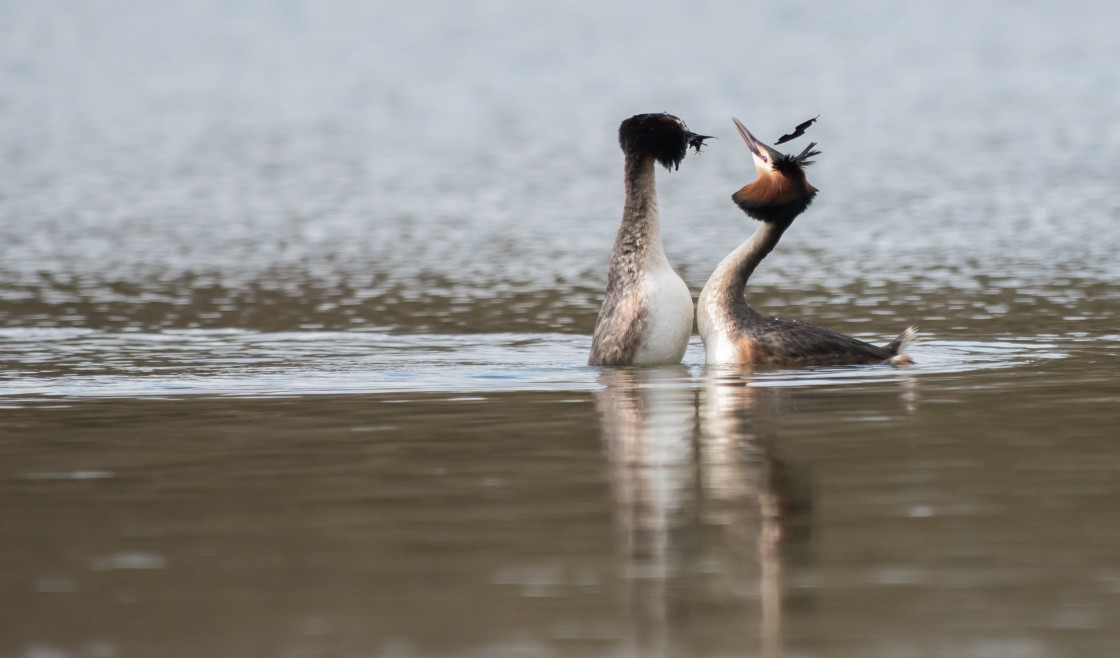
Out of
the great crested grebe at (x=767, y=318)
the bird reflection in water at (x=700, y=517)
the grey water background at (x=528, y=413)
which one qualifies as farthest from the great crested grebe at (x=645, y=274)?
the bird reflection in water at (x=700, y=517)

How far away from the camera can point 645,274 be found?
13.2 metres

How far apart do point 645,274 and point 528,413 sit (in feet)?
7.74

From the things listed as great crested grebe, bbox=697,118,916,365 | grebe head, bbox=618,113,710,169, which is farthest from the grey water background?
grebe head, bbox=618,113,710,169

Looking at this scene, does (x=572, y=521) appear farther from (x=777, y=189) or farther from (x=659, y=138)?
(x=777, y=189)

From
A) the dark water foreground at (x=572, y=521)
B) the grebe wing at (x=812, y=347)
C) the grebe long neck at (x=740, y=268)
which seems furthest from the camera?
the grebe long neck at (x=740, y=268)

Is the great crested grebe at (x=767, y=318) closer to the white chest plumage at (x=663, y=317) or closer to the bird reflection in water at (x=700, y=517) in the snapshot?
the white chest plumage at (x=663, y=317)

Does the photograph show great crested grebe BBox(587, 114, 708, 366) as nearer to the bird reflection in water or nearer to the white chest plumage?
the white chest plumage

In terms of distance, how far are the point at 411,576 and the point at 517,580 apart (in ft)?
1.32

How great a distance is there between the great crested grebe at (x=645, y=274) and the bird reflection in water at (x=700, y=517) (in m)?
1.49

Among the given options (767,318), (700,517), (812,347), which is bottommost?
(700,517)

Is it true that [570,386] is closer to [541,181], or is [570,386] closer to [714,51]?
[541,181]

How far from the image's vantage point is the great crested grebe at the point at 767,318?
13086mm

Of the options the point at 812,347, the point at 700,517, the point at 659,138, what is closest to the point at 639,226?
the point at 659,138

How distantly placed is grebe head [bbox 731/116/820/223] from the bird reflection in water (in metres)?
2.30
